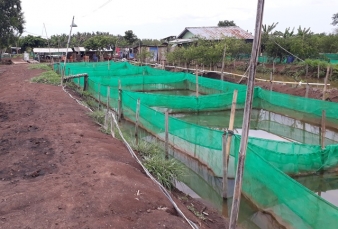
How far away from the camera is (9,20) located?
3231 cm

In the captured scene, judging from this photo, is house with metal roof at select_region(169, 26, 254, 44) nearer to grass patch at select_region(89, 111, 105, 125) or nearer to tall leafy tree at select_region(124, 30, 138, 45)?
tall leafy tree at select_region(124, 30, 138, 45)

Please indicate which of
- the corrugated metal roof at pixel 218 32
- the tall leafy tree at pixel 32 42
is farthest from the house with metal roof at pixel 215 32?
the tall leafy tree at pixel 32 42

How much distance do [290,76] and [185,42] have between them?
409 inches

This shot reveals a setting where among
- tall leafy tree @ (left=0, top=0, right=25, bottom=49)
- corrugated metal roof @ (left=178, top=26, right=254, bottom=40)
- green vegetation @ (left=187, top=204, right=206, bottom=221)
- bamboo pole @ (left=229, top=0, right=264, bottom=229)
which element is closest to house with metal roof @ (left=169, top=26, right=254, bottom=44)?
corrugated metal roof @ (left=178, top=26, right=254, bottom=40)

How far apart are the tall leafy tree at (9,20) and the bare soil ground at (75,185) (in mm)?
27756

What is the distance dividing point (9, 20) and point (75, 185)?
107 ft

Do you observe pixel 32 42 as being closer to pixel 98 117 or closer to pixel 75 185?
pixel 98 117

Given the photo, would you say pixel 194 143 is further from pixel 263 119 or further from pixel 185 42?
pixel 185 42

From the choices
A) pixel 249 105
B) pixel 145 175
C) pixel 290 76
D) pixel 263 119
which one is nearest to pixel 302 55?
pixel 290 76

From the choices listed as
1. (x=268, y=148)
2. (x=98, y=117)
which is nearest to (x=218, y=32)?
(x=98, y=117)

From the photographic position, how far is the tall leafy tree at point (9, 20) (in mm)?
32000

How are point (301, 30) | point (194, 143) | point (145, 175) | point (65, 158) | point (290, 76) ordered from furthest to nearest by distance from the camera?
1. point (301, 30)
2. point (290, 76)
3. point (194, 143)
4. point (65, 158)
5. point (145, 175)

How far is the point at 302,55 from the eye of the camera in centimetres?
2530

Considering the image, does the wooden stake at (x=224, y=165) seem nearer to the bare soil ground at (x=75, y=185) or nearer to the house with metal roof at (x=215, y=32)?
the bare soil ground at (x=75, y=185)
